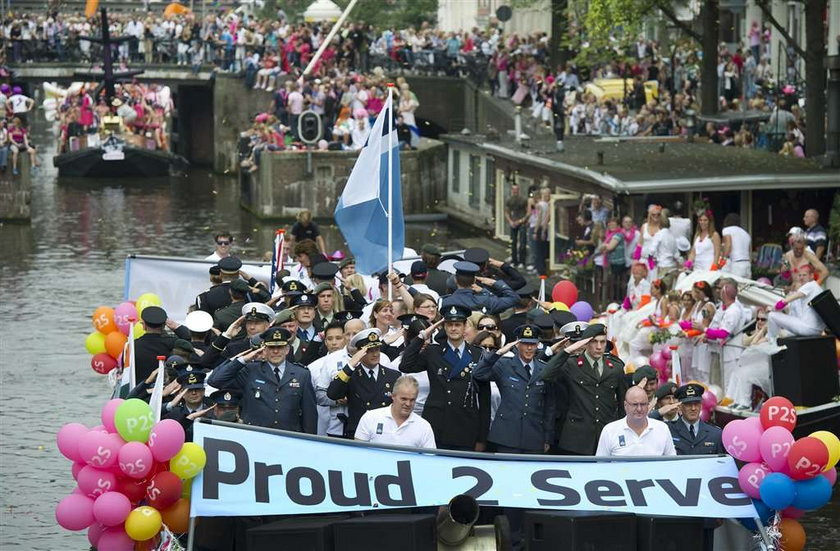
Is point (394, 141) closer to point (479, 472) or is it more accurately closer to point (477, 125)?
point (479, 472)

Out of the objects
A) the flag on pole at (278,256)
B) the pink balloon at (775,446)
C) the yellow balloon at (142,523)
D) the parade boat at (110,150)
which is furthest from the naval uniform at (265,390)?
the parade boat at (110,150)

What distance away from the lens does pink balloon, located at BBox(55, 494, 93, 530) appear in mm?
12047

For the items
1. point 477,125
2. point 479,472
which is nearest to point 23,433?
point 479,472

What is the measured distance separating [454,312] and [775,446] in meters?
2.79

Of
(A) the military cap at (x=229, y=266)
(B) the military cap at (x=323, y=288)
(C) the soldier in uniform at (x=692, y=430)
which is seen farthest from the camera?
(A) the military cap at (x=229, y=266)

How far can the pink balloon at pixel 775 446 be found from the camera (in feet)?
39.7

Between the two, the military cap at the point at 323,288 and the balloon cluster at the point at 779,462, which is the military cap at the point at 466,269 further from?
the balloon cluster at the point at 779,462

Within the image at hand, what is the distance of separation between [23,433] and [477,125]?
89.3 ft

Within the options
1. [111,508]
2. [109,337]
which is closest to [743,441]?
[111,508]

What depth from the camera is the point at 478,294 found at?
55.0 ft

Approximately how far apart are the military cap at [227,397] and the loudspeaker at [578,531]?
8.00 ft

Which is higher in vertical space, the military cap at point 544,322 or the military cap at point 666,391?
the military cap at point 544,322

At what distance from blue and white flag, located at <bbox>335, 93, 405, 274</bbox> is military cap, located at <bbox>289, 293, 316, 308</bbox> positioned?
1811mm

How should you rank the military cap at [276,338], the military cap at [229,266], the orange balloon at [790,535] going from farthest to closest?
the military cap at [229,266] → the military cap at [276,338] → the orange balloon at [790,535]
